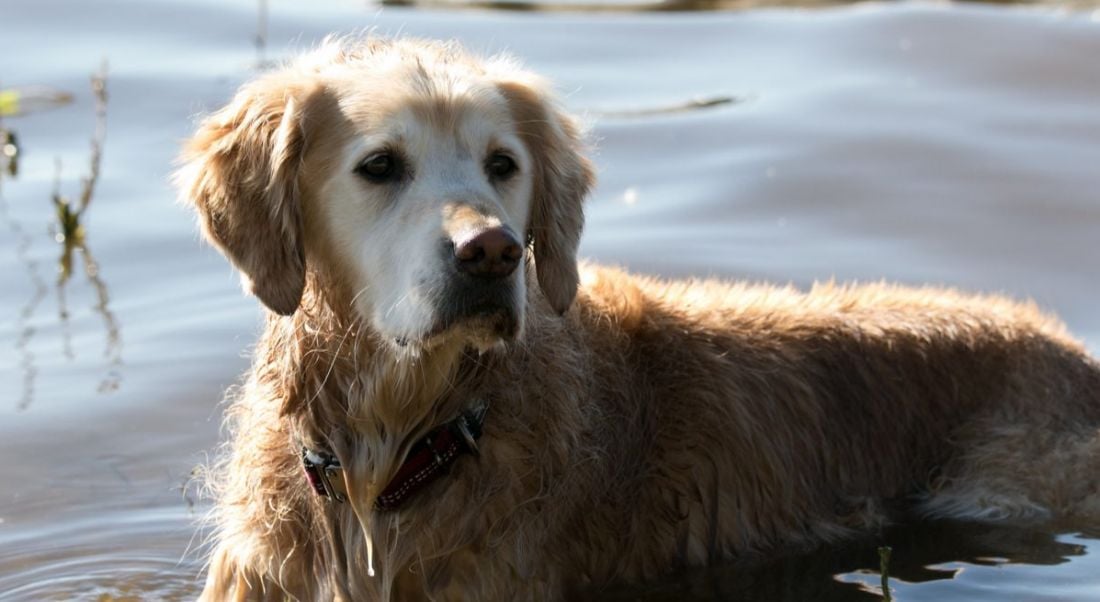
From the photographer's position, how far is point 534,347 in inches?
235

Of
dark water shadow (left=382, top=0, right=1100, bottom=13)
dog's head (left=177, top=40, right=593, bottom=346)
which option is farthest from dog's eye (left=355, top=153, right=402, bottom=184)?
dark water shadow (left=382, top=0, right=1100, bottom=13)

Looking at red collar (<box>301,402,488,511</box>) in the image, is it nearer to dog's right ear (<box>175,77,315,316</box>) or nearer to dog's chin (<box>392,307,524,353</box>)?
dog's chin (<box>392,307,524,353</box>)

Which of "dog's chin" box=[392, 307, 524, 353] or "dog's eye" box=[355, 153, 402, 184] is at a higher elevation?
"dog's eye" box=[355, 153, 402, 184]

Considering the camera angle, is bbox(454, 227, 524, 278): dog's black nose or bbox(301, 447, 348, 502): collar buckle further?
bbox(301, 447, 348, 502): collar buckle

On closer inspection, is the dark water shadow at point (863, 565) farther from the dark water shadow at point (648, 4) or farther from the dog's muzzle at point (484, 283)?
the dark water shadow at point (648, 4)

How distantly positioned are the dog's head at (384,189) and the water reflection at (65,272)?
9.28 feet

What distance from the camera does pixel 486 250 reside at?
519 centimetres

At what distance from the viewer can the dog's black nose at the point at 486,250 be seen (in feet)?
17.0

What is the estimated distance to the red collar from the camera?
19.0ft

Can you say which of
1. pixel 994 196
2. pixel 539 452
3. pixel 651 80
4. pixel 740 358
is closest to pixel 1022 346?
pixel 740 358

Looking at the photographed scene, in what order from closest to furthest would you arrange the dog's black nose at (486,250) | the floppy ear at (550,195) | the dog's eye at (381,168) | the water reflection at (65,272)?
1. the dog's black nose at (486,250)
2. the dog's eye at (381,168)
3. the floppy ear at (550,195)
4. the water reflection at (65,272)

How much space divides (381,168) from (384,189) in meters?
0.07

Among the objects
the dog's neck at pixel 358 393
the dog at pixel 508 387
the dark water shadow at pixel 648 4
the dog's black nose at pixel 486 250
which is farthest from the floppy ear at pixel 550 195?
the dark water shadow at pixel 648 4

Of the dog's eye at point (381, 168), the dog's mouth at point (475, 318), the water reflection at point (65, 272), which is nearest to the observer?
the dog's mouth at point (475, 318)
